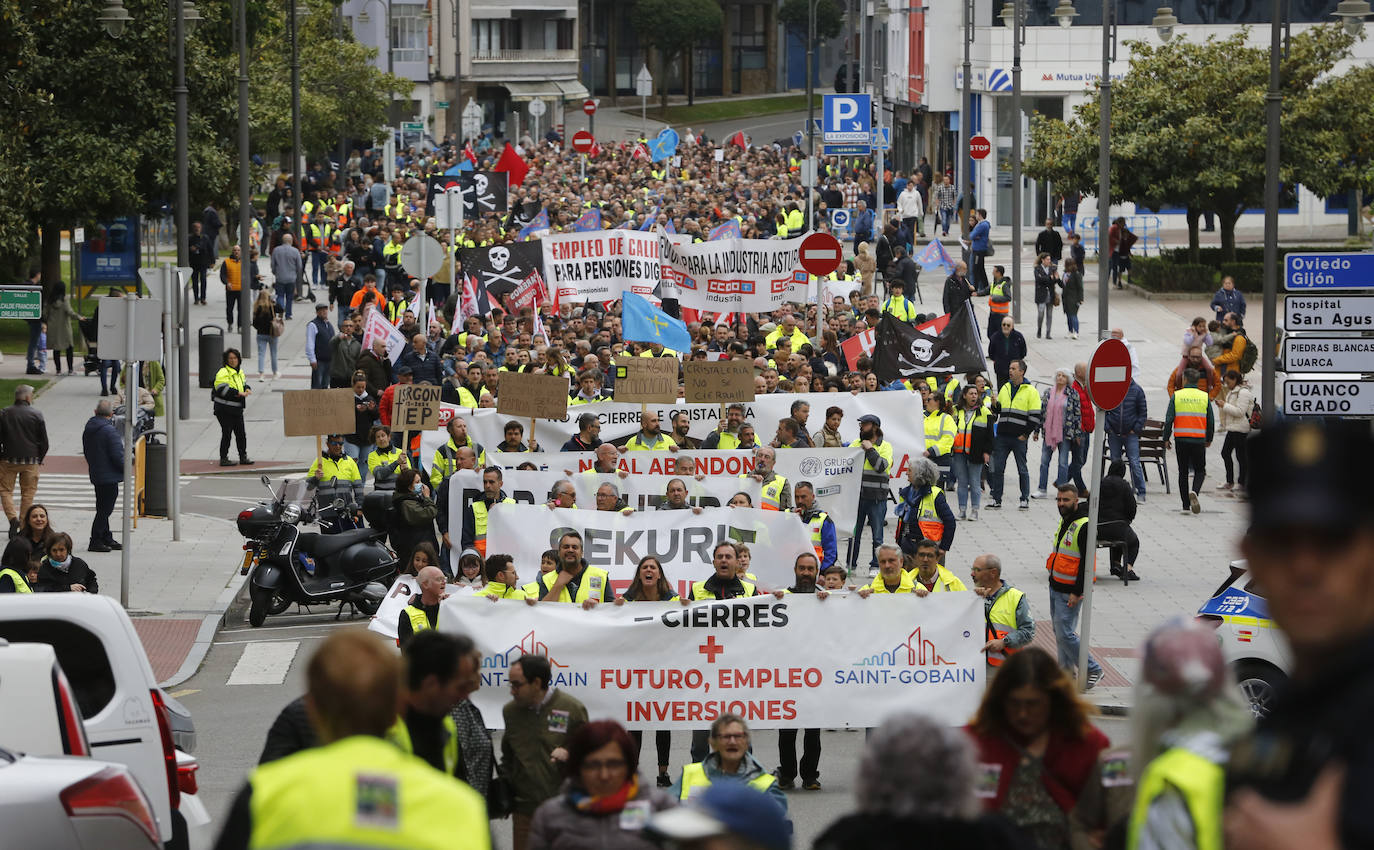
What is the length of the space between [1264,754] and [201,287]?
141ft

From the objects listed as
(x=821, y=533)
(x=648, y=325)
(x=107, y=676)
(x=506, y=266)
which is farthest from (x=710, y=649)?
(x=506, y=266)

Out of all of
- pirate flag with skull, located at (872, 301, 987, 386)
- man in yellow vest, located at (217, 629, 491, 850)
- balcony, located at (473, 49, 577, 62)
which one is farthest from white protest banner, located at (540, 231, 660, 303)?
balcony, located at (473, 49, 577, 62)

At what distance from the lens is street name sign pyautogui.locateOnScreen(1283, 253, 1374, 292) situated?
17.0 metres

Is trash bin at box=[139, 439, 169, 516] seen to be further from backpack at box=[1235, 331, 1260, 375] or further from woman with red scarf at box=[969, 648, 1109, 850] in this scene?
woman with red scarf at box=[969, 648, 1109, 850]

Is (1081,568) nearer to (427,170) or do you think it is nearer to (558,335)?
(558,335)

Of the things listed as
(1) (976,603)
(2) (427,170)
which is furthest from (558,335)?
(2) (427,170)

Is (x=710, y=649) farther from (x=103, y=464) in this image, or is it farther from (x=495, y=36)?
(x=495, y=36)

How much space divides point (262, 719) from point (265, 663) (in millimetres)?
2177

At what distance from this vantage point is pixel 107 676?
855 cm

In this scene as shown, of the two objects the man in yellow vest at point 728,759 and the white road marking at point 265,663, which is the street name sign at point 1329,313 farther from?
the man in yellow vest at point 728,759

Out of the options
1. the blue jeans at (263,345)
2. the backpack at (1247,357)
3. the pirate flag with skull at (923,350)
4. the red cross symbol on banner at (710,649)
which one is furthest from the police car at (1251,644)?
the blue jeans at (263,345)

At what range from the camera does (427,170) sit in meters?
69.4

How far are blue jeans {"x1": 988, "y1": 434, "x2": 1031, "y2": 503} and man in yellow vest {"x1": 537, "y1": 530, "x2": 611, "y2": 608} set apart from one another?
10.3 m

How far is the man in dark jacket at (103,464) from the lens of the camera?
20.9 metres
